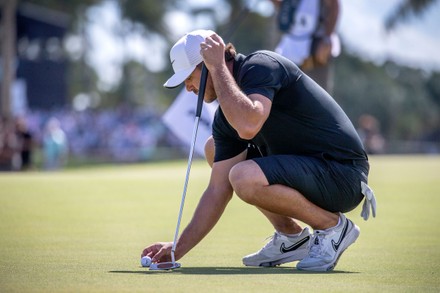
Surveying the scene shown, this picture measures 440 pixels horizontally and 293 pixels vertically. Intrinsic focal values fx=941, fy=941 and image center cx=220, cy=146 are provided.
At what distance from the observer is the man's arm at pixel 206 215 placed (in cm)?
644

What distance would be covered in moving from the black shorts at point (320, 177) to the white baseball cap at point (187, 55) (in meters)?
0.76

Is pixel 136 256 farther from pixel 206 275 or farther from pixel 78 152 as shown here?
pixel 78 152

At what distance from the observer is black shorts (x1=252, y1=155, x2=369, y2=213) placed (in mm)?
6293

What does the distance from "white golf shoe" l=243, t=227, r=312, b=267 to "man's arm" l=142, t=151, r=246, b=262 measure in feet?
1.31

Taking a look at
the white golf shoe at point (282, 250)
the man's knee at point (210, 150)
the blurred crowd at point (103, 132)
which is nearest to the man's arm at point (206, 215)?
the man's knee at point (210, 150)

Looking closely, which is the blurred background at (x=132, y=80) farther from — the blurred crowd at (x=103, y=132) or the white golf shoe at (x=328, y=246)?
the white golf shoe at (x=328, y=246)

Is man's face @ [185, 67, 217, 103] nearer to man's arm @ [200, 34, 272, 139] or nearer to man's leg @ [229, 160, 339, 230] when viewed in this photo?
man's arm @ [200, 34, 272, 139]

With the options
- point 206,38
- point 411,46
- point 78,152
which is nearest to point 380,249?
point 206,38

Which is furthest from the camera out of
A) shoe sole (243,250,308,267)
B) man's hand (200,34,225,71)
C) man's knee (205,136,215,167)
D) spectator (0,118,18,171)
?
spectator (0,118,18,171)

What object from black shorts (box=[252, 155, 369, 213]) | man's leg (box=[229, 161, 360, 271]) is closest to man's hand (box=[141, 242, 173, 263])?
man's leg (box=[229, 161, 360, 271])

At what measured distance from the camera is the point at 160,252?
6.33 m

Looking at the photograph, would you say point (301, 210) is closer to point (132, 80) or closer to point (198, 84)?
point (198, 84)

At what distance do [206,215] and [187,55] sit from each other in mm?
1124

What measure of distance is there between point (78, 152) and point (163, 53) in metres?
24.3
